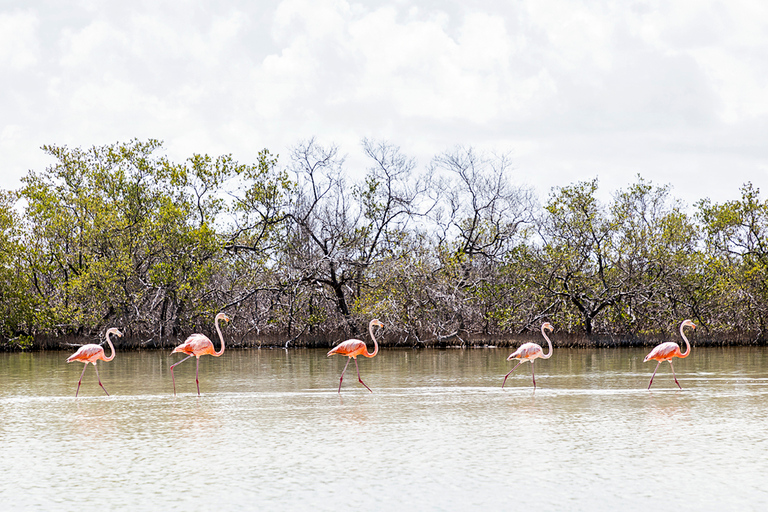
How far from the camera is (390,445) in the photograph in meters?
9.06

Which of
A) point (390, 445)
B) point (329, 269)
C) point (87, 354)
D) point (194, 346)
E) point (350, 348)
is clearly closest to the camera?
point (390, 445)

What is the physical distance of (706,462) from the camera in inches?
313

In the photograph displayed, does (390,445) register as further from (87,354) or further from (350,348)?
(87,354)

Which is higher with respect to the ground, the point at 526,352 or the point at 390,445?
the point at 526,352

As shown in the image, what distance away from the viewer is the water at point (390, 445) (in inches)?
266

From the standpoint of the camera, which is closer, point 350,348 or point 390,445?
point 390,445

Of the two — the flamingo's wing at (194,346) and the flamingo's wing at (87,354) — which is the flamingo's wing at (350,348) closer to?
the flamingo's wing at (194,346)

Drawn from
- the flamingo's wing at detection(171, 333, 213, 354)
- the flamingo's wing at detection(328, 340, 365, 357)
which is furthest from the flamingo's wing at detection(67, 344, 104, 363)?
the flamingo's wing at detection(328, 340, 365, 357)

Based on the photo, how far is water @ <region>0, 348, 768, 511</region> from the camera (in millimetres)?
6766

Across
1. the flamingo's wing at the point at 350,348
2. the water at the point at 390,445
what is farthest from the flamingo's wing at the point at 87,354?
the flamingo's wing at the point at 350,348

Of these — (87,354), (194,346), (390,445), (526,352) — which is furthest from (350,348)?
(390,445)

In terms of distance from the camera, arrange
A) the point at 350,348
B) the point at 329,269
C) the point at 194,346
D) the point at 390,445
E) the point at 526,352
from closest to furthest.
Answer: the point at 390,445
the point at 194,346
the point at 350,348
the point at 526,352
the point at 329,269

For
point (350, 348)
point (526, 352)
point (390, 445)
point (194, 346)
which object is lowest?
point (390, 445)

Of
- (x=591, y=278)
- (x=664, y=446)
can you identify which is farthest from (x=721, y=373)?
(x=591, y=278)
